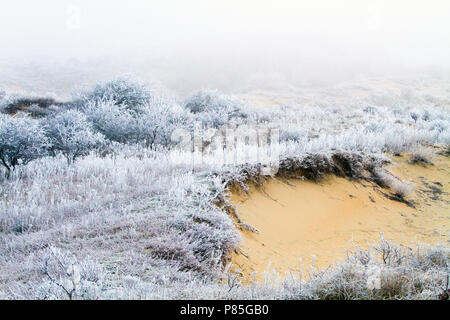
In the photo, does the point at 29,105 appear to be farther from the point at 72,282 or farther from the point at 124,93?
the point at 72,282

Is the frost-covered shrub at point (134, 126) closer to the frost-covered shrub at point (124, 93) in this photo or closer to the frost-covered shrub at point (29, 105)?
the frost-covered shrub at point (124, 93)

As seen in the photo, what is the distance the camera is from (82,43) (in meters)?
54.9

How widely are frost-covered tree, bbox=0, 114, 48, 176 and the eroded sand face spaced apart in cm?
404

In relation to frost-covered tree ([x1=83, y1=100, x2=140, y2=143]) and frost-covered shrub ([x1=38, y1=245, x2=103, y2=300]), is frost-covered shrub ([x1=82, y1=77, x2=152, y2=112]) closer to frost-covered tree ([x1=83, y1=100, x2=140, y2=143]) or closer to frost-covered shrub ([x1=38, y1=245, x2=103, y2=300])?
frost-covered tree ([x1=83, y1=100, x2=140, y2=143])

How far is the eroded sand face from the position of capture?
14.4 feet

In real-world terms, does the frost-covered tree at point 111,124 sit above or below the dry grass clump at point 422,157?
above

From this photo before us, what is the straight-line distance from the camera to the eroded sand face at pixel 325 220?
14.4 feet

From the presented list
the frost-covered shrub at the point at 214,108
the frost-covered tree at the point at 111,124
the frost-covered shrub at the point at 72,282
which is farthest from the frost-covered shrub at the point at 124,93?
the frost-covered shrub at the point at 72,282

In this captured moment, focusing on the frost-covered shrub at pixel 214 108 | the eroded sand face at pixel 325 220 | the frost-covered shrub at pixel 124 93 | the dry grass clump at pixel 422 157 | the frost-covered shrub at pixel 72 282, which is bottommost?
the eroded sand face at pixel 325 220

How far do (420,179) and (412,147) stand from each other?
1735 mm

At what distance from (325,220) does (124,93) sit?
984cm

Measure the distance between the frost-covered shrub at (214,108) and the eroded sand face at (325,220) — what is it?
6.48 metres
